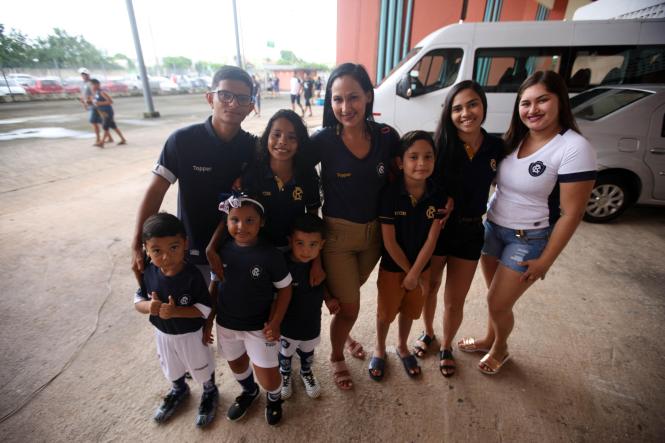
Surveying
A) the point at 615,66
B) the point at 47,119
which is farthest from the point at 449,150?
the point at 47,119

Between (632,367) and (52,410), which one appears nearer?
(52,410)

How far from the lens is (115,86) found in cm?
2298

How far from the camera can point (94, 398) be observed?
1.95m

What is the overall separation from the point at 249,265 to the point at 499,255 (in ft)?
5.00

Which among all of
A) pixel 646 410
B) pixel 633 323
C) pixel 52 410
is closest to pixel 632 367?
pixel 646 410

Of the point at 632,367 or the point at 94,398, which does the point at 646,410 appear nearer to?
the point at 632,367

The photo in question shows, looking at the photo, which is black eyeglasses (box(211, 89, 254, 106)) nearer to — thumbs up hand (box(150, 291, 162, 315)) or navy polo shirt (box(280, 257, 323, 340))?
navy polo shirt (box(280, 257, 323, 340))

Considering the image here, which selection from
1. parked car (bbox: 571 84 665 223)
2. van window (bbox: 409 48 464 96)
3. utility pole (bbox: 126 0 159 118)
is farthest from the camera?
utility pole (bbox: 126 0 159 118)

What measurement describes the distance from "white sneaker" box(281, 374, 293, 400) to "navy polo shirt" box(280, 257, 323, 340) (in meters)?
0.31

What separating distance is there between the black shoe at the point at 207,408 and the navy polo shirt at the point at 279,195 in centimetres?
99

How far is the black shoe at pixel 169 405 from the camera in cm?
183

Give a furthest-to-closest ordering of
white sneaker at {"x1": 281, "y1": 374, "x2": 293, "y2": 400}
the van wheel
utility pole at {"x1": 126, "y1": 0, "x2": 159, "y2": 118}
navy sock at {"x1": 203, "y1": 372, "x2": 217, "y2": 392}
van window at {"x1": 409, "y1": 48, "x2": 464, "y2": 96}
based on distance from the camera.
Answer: utility pole at {"x1": 126, "y1": 0, "x2": 159, "y2": 118}
van window at {"x1": 409, "y1": 48, "x2": 464, "y2": 96}
the van wheel
white sneaker at {"x1": 281, "y1": 374, "x2": 293, "y2": 400}
navy sock at {"x1": 203, "y1": 372, "x2": 217, "y2": 392}

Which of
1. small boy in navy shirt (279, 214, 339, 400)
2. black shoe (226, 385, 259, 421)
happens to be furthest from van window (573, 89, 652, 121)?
black shoe (226, 385, 259, 421)

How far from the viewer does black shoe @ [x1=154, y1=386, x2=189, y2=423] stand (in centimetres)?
183
